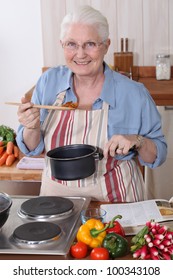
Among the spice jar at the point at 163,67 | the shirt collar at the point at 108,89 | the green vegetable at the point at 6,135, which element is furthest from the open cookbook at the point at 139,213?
the spice jar at the point at 163,67

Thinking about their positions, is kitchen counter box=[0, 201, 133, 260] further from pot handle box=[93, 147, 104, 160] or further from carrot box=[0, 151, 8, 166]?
carrot box=[0, 151, 8, 166]

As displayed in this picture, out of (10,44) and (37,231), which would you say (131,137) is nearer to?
(37,231)

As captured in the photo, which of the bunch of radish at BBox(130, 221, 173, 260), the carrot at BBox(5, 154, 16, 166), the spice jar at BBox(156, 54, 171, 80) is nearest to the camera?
the bunch of radish at BBox(130, 221, 173, 260)

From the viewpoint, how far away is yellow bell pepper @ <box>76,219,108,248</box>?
1520 mm

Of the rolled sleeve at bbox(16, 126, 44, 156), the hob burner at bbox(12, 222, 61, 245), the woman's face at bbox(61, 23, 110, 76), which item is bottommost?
the hob burner at bbox(12, 222, 61, 245)

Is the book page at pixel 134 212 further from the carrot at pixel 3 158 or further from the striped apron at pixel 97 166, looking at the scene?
the carrot at pixel 3 158

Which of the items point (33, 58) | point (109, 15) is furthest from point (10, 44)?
point (109, 15)

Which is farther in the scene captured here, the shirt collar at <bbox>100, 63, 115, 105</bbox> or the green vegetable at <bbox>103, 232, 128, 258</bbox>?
the shirt collar at <bbox>100, 63, 115, 105</bbox>

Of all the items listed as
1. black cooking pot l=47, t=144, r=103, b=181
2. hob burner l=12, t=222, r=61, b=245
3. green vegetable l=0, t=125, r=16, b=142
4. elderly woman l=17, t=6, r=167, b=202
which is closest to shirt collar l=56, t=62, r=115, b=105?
elderly woman l=17, t=6, r=167, b=202

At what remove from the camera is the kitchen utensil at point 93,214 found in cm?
163

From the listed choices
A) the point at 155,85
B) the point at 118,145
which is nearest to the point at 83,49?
the point at 118,145

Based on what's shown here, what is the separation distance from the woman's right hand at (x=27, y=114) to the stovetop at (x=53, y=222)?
288mm

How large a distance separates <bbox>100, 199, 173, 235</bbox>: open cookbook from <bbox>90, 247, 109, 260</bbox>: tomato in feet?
0.61
